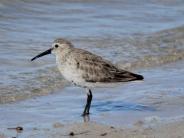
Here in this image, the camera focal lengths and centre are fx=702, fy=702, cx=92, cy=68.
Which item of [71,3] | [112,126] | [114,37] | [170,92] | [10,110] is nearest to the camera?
[112,126]

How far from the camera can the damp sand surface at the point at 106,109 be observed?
8586 mm

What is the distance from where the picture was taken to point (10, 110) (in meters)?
9.44

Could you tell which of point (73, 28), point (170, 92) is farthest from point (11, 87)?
point (73, 28)

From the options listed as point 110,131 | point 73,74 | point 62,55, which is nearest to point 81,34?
point 62,55

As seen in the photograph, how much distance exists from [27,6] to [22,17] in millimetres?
961

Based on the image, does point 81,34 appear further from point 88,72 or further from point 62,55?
point 88,72

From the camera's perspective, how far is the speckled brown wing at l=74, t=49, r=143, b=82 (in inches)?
372

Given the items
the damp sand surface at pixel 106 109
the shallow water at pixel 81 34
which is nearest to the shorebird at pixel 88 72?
the damp sand surface at pixel 106 109

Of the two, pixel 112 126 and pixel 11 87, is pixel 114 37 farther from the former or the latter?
pixel 112 126

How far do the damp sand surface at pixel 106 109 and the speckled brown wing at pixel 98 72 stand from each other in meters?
0.42

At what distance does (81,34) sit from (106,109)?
4564 mm

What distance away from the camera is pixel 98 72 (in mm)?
9539

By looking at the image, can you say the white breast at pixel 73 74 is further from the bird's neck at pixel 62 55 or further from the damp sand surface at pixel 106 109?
the damp sand surface at pixel 106 109

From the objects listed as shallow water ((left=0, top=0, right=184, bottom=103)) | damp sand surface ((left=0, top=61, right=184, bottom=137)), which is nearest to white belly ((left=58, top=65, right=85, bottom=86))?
damp sand surface ((left=0, top=61, right=184, bottom=137))
